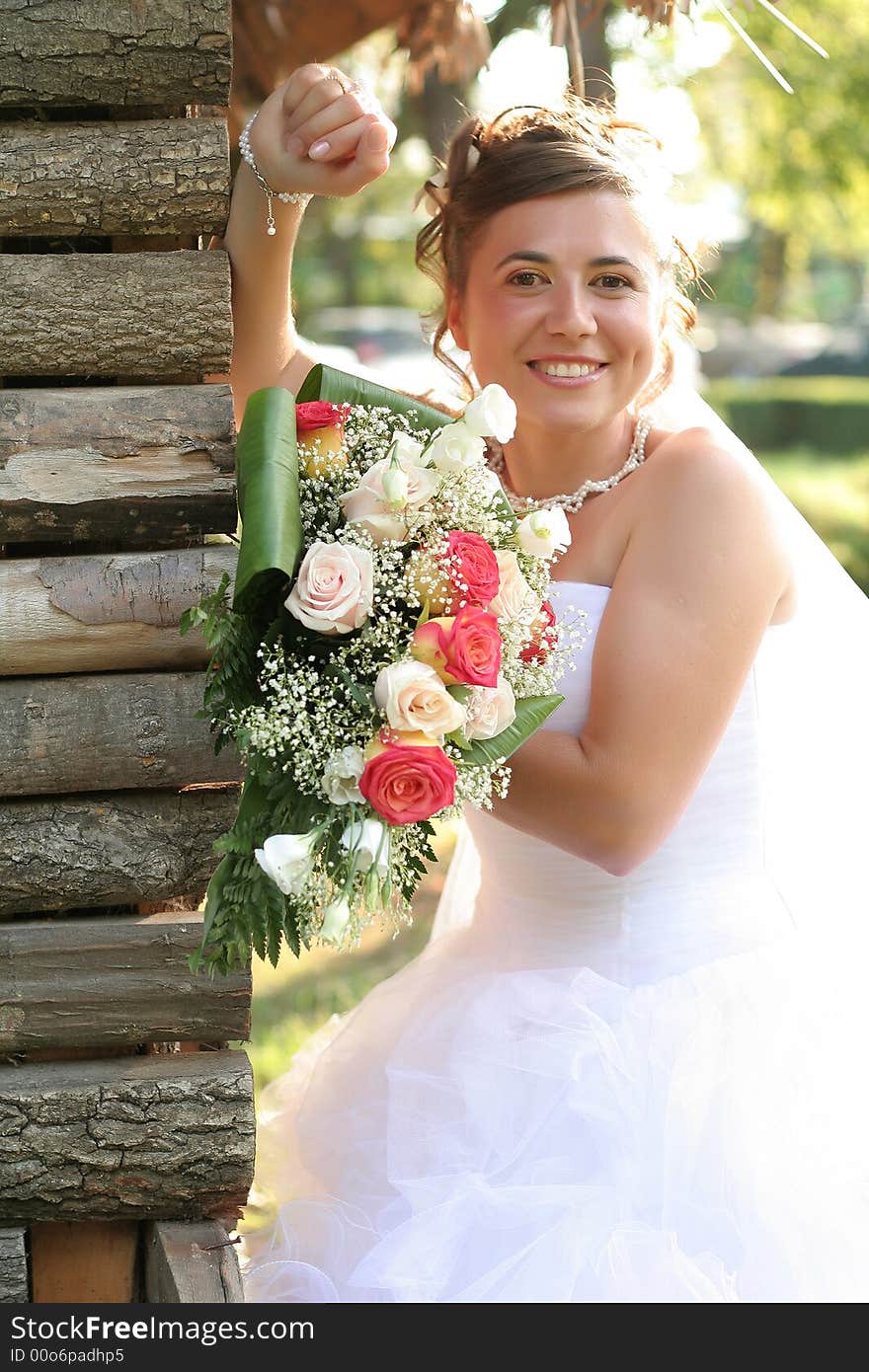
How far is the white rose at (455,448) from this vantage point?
175 centimetres

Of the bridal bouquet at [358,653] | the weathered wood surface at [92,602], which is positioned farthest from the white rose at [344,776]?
the weathered wood surface at [92,602]

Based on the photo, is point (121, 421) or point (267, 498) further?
point (121, 421)

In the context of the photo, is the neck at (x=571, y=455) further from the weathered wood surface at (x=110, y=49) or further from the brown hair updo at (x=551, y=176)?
the weathered wood surface at (x=110, y=49)

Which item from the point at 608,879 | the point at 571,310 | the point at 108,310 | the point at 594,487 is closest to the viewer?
the point at 108,310

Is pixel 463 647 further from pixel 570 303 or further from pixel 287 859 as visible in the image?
pixel 570 303

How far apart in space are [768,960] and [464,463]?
1.14 m

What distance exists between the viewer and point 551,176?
246 centimetres

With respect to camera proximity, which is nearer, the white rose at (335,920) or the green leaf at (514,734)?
the white rose at (335,920)

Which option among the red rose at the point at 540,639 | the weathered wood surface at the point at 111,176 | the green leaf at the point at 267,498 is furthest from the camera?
the weathered wood surface at the point at 111,176

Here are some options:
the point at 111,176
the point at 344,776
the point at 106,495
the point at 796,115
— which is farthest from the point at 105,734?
the point at 796,115

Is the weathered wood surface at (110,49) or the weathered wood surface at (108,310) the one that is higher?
the weathered wood surface at (110,49)

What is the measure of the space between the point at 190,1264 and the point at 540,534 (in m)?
1.15

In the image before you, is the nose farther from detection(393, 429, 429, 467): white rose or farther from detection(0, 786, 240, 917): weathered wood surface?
detection(0, 786, 240, 917): weathered wood surface

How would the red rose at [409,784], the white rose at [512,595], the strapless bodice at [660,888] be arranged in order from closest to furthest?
the red rose at [409,784]
the white rose at [512,595]
the strapless bodice at [660,888]
